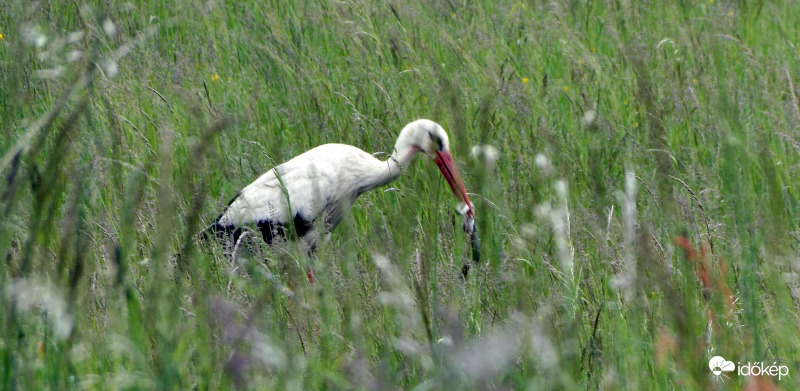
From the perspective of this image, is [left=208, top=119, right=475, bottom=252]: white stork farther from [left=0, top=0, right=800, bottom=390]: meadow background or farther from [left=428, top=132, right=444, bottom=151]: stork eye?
[left=0, top=0, right=800, bottom=390]: meadow background

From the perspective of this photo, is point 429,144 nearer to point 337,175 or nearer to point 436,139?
point 436,139

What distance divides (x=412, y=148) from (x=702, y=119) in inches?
51.6

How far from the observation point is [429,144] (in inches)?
154

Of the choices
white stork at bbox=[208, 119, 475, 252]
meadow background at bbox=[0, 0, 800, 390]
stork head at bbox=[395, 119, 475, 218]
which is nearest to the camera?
meadow background at bbox=[0, 0, 800, 390]

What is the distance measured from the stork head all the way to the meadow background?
96 mm

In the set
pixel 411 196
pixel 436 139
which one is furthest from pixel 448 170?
pixel 411 196

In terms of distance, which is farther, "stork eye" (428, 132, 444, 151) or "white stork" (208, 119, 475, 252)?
"stork eye" (428, 132, 444, 151)

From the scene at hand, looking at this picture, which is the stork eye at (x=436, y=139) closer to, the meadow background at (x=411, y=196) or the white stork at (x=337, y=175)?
the white stork at (x=337, y=175)

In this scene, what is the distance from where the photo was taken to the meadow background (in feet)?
4.23

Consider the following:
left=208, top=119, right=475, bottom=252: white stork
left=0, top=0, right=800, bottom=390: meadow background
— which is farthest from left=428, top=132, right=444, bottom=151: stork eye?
left=0, top=0, right=800, bottom=390: meadow background

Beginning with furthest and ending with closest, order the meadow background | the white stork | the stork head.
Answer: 1. the stork head
2. the white stork
3. the meadow background

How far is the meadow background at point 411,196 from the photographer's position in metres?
1.29

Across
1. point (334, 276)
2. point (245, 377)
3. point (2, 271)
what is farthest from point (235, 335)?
point (334, 276)

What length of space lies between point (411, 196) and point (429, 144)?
0.41 meters
